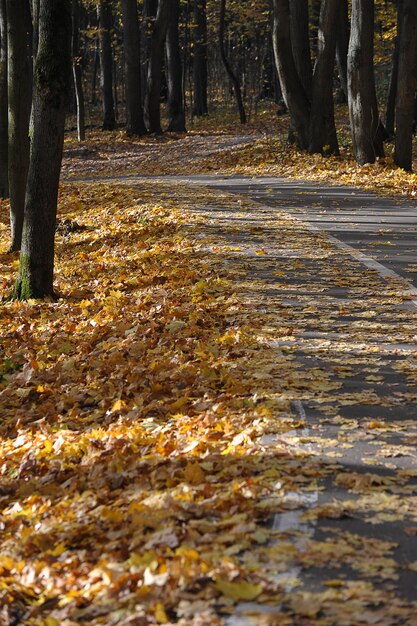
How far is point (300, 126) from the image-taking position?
25156 millimetres

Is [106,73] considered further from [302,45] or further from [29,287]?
[29,287]

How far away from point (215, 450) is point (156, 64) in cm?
3040

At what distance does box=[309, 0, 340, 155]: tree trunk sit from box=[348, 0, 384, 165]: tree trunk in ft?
8.14

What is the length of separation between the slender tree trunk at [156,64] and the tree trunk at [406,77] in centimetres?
1604

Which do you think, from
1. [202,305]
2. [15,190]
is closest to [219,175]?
[15,190]

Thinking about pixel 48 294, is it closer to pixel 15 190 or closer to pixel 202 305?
pixel 202 305

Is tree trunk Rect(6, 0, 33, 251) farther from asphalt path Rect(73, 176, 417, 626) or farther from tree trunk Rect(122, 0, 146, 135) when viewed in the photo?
tree trunk Rect(122, 0, 146, 135)

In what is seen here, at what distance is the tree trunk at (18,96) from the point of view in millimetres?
13656

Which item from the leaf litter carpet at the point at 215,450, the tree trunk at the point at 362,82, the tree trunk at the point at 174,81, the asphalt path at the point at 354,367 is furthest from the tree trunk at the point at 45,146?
the tree trunk at the point at 174,81

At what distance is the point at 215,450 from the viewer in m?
5.32

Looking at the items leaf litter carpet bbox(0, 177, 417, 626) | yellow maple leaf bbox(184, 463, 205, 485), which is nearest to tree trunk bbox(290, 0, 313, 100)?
leaf litter carpet bbox(0, 177, 417, 626)

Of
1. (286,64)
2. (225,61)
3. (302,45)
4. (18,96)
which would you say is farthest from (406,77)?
(225,61)

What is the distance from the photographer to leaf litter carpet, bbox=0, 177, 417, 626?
3.81 metres

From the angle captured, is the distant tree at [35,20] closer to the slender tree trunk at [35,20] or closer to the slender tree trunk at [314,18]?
the slender tree trunk at [35,20]
